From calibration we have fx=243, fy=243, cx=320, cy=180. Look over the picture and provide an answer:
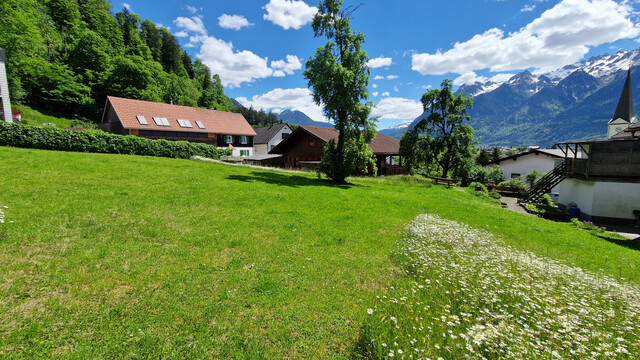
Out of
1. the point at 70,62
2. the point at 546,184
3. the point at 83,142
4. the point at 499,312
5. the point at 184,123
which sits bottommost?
the point at 499,312

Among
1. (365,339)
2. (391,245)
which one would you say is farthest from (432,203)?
(365,339)

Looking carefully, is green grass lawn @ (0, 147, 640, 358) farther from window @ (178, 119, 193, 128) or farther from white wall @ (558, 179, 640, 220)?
window @ (178, 119, 193, 128)

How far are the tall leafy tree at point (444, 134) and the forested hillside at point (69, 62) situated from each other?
175 ft

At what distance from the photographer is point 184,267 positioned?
5.59m

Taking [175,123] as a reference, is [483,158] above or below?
below

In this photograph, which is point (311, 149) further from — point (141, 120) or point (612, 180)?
point (612, 180)

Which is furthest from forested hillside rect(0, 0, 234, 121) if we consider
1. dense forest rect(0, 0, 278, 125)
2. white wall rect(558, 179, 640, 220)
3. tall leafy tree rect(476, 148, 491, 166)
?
tall leafy tree rect(476, 148, 491, 166)

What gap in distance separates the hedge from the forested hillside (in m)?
26.6

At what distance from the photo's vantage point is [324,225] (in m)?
9.42

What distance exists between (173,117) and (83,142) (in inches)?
950

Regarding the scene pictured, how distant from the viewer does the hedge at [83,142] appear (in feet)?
53.6

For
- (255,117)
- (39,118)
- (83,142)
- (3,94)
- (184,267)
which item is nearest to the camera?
(184,267)

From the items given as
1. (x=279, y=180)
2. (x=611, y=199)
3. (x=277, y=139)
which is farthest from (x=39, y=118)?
(x=611, y=199)

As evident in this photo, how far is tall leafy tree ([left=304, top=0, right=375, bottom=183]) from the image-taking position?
19125 millimetres
